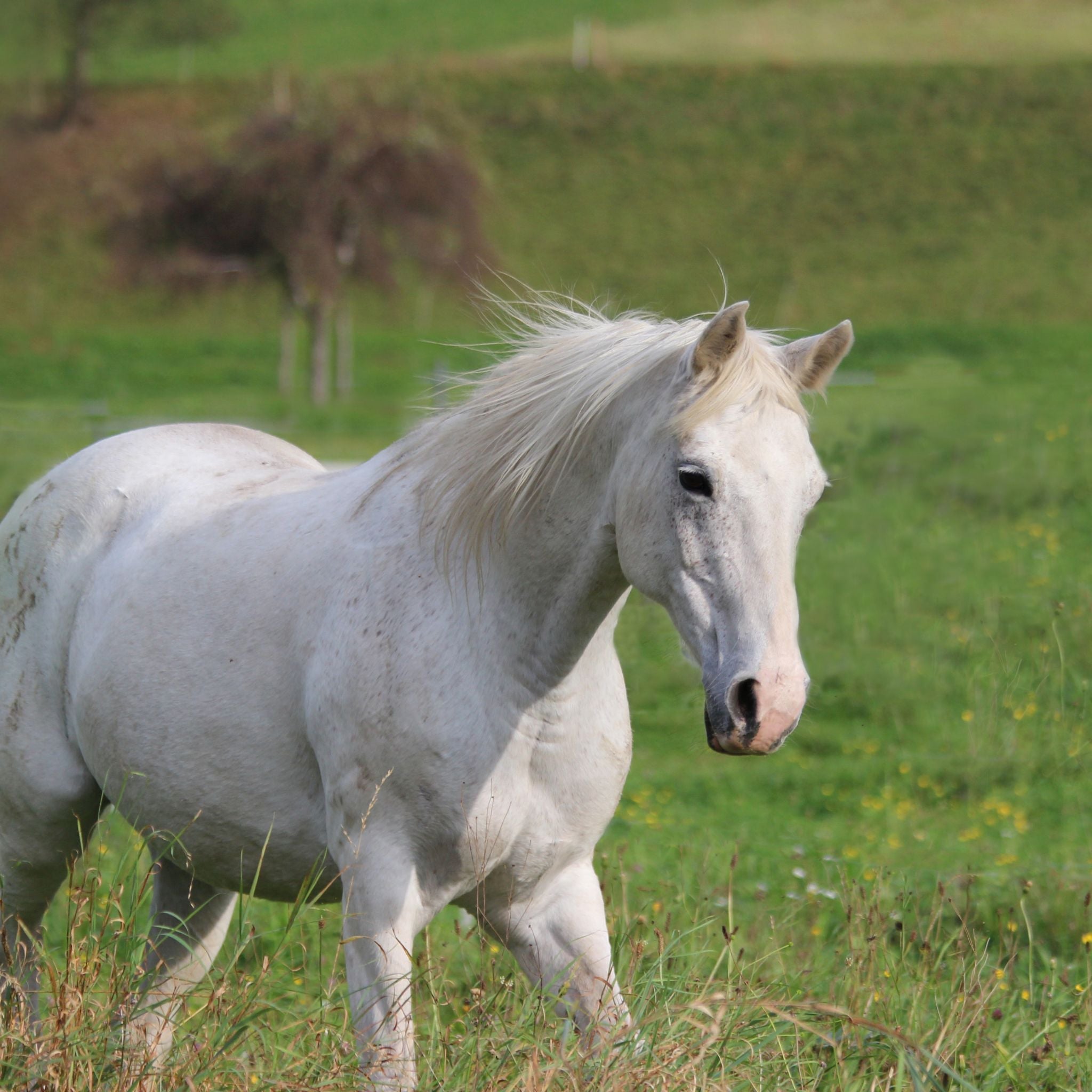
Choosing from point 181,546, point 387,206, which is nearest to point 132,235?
point 387,206

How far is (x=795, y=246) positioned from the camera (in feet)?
100

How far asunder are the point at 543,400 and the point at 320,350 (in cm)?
2081

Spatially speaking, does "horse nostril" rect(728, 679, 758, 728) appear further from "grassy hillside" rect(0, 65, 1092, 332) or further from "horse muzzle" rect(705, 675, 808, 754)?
"grassy hillside" rect(0, 65, 1092, 332)

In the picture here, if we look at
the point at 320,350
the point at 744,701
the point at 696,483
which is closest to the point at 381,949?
the point at 744,701

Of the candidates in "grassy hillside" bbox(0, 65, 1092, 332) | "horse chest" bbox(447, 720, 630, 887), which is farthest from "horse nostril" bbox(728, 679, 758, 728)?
"grassy hillside" bbox(0, 65, 1092, 332)

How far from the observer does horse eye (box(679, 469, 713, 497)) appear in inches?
83.9

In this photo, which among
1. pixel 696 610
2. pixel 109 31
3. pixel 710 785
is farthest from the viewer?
pixel 109 31

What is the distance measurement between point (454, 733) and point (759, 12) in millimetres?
44809

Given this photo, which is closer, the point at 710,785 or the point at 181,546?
the point at 181,546

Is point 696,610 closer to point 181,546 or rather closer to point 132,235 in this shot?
point 181,546

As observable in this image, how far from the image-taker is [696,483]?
2148 millimetres

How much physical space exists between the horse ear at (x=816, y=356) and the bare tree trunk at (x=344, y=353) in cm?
2139

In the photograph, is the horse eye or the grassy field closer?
the horse eye

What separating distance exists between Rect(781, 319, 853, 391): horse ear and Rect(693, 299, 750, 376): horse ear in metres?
0.18
